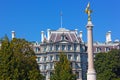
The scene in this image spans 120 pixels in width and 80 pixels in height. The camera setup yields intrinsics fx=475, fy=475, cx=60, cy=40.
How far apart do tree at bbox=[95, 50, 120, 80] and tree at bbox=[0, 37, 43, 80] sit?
29.4 m

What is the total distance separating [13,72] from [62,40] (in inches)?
2265

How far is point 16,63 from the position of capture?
7212cm

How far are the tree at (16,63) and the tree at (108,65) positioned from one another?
29.4 metres

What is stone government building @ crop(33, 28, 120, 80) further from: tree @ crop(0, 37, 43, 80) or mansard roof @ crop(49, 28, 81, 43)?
tree @ crop(0, 37, 43, 80)

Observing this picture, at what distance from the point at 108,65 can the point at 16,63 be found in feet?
132

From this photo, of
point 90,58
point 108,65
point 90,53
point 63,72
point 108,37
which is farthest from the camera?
point 108,37

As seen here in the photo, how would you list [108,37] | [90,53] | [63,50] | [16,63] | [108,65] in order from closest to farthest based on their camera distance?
[90,53] < [16,63] < [108,65] < [63,50] < [108,37]

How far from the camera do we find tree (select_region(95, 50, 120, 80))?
10400cm

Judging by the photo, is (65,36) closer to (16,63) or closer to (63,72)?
(63,72)

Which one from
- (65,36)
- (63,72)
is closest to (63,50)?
(65,36)

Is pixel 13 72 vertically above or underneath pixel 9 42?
underneath

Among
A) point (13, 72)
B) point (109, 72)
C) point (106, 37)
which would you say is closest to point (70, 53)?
point (106, 37)

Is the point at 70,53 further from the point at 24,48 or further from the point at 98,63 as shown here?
the point at 24,48

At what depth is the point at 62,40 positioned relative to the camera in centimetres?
12794
